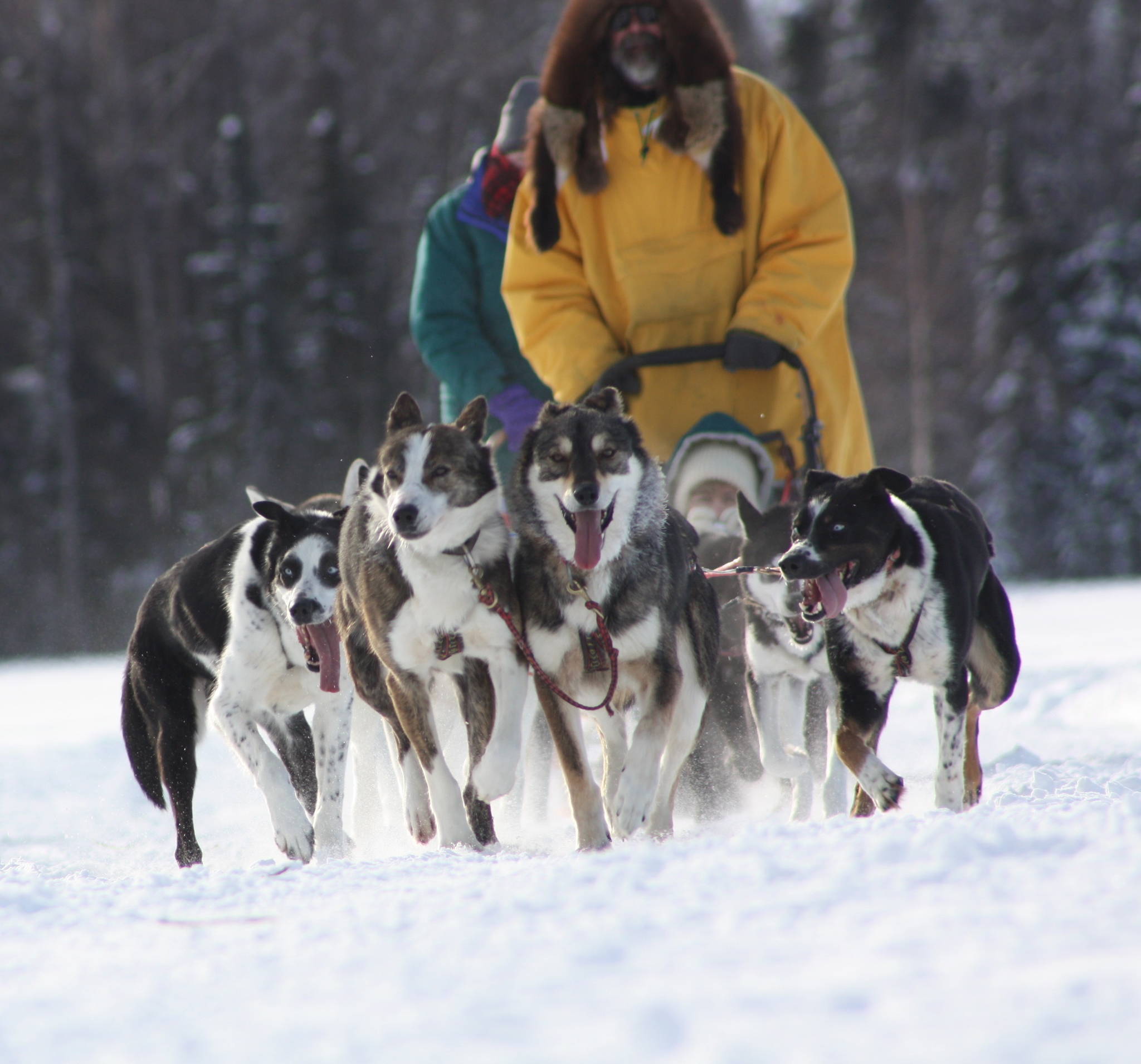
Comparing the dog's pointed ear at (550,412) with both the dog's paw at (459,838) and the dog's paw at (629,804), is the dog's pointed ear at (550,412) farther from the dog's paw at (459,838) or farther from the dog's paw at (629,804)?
the dog's paw at (459,838)

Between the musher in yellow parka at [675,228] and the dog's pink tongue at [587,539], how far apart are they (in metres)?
1.21

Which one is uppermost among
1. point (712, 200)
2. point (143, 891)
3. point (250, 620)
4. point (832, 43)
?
point (832, 43)

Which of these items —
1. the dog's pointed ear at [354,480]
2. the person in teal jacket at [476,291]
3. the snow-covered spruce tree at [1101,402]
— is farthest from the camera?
the snow-covered spruce tree at [1101,402]

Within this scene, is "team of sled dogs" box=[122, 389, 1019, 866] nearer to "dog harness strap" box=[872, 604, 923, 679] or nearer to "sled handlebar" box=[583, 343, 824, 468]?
"dog harness strap" box=[872, 604, 923, 679]

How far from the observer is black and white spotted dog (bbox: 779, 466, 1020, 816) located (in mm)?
3031

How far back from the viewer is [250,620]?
3.69 meters

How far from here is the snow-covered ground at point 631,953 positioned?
1.38 m

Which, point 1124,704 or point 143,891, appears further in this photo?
point 1124,704

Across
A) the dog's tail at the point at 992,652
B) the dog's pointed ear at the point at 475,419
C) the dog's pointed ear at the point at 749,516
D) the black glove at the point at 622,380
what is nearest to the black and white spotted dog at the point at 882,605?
the dog's tail at the point at 992,652

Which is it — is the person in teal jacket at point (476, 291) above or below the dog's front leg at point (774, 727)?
above

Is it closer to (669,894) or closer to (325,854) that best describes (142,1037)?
(669,894)

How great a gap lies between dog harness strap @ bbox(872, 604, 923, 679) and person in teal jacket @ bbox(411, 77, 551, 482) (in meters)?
2.19

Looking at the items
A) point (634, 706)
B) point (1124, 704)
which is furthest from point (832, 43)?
point (634, 706)

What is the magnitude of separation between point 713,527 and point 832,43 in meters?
22.6
